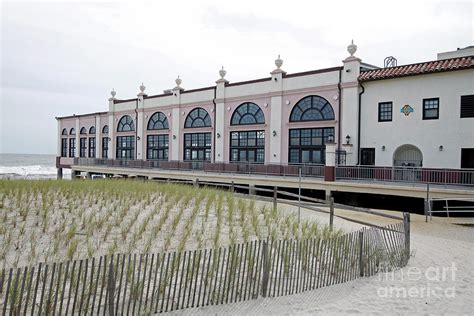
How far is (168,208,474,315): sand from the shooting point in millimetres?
6098

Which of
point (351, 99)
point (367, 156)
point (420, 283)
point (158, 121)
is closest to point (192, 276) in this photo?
point (420, 283)

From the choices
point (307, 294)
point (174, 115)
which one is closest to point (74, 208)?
point (307, 294)

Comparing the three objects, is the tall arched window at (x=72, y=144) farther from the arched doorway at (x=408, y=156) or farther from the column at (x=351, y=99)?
the arched doorway at (x=408, y=156)

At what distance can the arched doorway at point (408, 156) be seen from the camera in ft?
66.9

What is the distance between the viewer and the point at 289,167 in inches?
886

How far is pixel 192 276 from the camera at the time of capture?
6035 millimetres

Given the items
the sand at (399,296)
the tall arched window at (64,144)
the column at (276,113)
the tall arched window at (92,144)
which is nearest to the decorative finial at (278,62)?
the column at (276,113)

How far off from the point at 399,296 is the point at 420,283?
1068 mm

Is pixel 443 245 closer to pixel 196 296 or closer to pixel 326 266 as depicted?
pixel 326 266

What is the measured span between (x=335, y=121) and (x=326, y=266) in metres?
17.2

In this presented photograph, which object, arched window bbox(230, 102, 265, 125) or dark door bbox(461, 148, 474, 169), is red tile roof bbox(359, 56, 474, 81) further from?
arched window bbox(230, 102, 265, 125)

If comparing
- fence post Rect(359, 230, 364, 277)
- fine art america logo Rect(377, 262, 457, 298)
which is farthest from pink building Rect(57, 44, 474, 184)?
fence post Rect(359, 230, 364, 277)

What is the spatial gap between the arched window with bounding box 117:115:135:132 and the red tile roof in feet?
78.7

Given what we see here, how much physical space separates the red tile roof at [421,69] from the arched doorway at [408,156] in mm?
3869
